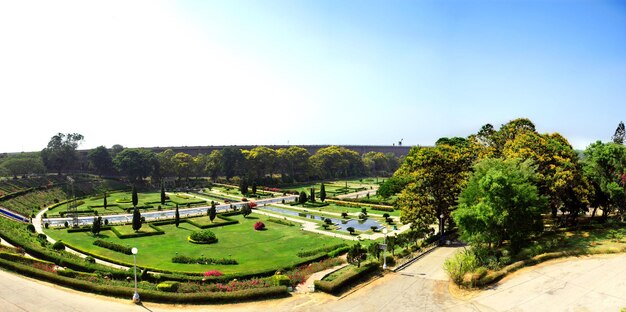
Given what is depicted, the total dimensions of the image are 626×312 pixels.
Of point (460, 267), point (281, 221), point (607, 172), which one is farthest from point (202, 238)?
point (607, 172)

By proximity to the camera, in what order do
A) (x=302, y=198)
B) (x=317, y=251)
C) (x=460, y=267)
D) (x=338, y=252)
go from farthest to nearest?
(x=302, y=198), (x=317, y=251), (x=338, y=252), (x=460, y=267)

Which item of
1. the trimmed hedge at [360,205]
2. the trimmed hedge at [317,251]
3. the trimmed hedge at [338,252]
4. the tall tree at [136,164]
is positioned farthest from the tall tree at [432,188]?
the tall tree at [136,164]

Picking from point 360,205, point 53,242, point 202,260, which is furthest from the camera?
point 360,205

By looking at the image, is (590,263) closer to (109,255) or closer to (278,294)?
(278,294)

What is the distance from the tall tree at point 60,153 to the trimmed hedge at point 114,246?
77.0 m

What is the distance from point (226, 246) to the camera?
4153cm

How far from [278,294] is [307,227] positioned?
27859mm

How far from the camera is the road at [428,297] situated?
877 inches

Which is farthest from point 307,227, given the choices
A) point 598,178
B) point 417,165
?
point 598,178

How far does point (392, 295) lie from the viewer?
2591 cm

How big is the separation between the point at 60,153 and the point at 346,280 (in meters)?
106

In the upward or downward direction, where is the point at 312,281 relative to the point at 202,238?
downward

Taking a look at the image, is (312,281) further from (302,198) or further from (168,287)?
(302,198)

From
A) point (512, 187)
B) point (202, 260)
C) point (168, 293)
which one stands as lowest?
point (202, 260)
